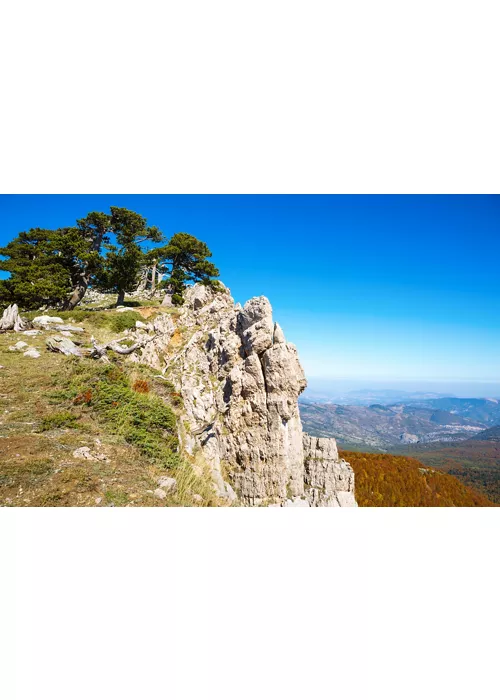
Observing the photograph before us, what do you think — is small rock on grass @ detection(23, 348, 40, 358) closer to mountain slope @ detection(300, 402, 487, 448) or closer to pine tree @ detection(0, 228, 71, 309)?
pine tree @ detection(0, 228, 71, 309)

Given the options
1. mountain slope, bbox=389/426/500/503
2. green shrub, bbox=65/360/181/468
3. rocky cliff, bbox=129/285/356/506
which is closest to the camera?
green shrub, bbox=65/360/181/468

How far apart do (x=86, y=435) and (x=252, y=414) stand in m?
5.66

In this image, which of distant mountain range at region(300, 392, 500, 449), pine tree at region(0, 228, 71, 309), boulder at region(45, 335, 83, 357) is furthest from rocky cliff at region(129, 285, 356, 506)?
distant mountain range at region(300, 392, 500, 449)

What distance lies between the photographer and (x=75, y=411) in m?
6.06

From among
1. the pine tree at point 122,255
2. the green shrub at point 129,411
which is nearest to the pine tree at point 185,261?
the pine tree at point 122,255

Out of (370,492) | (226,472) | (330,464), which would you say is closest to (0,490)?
(226,472)

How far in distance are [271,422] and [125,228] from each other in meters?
12.9

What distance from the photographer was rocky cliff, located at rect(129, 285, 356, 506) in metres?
9.16

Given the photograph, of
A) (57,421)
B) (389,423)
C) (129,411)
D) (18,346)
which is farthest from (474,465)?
(389,423)

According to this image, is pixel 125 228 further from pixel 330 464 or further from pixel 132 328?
pixel 330 464

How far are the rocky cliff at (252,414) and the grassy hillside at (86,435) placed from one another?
133 cm

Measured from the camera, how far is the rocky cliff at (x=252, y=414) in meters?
9.16

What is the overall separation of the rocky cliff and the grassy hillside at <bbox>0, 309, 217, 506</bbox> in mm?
1326

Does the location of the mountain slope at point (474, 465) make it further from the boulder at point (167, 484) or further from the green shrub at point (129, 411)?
the green shrub at point (129, 411)
